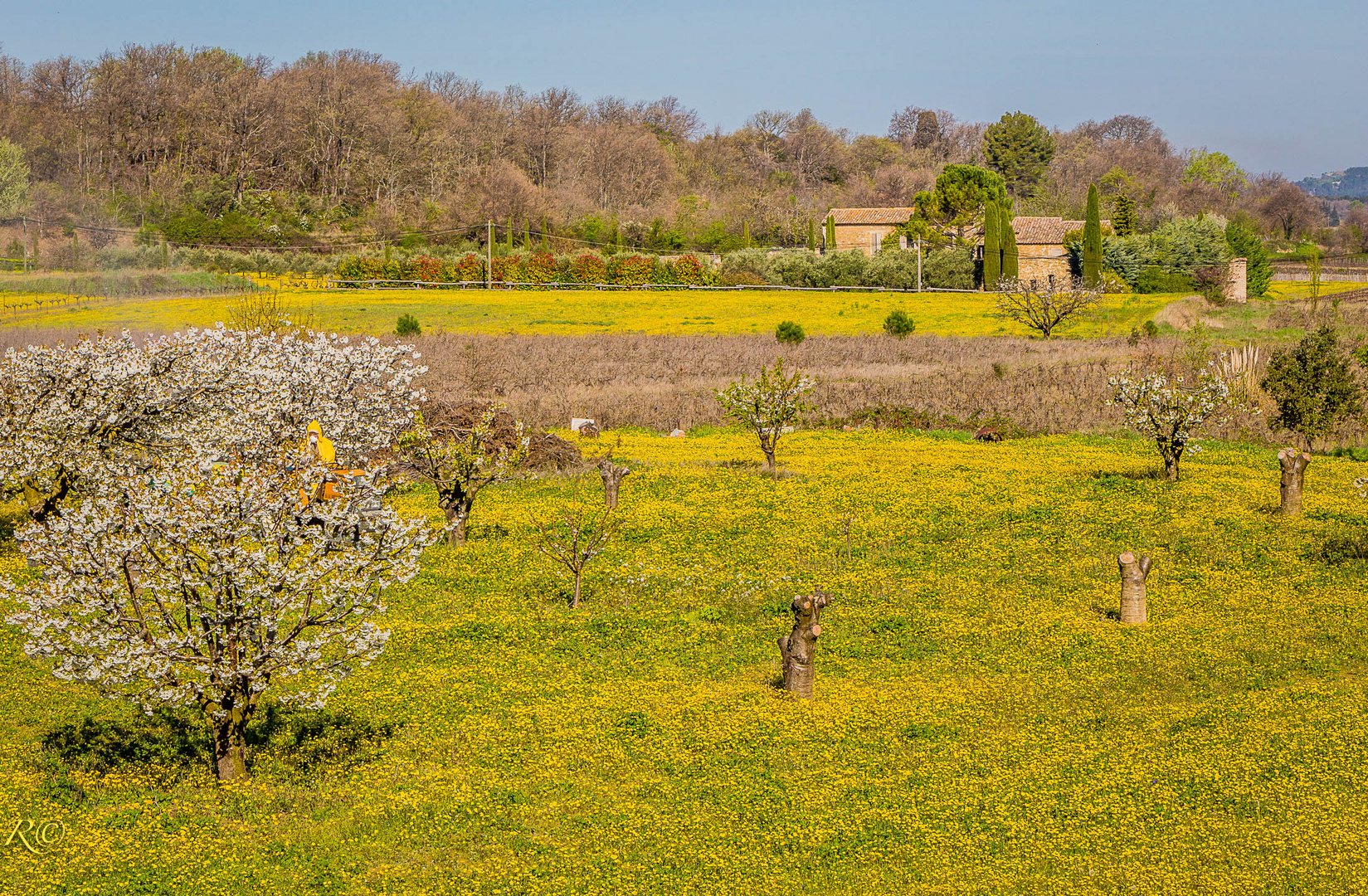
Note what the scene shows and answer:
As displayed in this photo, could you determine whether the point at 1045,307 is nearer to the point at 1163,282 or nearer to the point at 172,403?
the point at 1163,282

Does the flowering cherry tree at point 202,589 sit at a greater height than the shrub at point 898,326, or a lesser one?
lesser

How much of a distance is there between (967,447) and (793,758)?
1989cm

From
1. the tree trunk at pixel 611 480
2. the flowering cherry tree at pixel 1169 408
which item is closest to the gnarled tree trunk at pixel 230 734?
the tree trunk at pixel 611 480

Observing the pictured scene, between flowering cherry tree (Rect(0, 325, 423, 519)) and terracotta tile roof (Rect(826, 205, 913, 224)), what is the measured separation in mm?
80851

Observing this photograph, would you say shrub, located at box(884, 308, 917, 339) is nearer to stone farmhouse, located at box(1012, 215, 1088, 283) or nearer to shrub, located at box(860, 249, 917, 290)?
shrub, located at box(860, 249, 917, 290)

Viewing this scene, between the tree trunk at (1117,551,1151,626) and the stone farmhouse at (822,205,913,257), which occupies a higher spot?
the stone farmhouse at (822,205,913,257)

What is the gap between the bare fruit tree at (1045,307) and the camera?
5628 cm

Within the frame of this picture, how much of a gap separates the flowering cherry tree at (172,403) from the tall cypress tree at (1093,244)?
207 feet

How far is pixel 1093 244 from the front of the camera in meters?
79.1

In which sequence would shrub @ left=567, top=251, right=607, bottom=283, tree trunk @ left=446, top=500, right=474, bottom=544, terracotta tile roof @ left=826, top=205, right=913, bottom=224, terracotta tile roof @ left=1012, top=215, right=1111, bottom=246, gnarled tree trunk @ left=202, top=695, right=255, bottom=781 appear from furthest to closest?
terracotta tile roof @ left=826, top=205, right=913, bottom=224 < shrub @ left=567, top=251, right=607, bottom=283 < terracotta tile roof @ left=1012, top=215, right=1111, bottom=246 < tree trunk @ left=446, top=500, right=474, bottom=544 < gnarled tree trunk @ left=202, top=695, right=255, bottom=781

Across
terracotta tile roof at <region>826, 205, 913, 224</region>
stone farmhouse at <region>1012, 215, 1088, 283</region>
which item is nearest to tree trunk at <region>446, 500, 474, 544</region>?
stone farmhouse at <region>1012, 215, 1088, 283</region>

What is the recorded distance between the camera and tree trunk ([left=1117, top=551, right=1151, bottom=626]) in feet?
54.8

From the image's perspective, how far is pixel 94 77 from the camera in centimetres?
11031

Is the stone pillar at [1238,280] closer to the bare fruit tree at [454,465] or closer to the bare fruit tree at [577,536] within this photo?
the bare fruit tree at [577,536]
